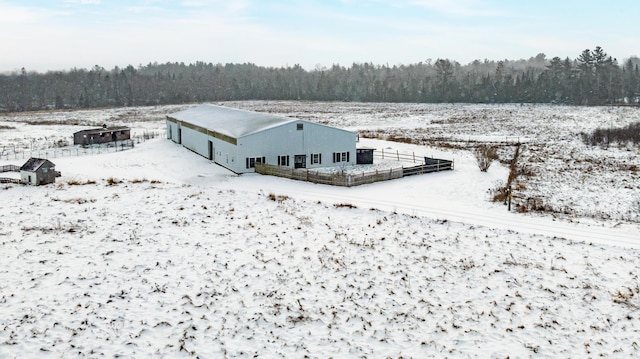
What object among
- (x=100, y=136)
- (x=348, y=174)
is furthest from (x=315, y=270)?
(x=100, y=136)

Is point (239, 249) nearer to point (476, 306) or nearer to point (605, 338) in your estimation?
point (476, 306)

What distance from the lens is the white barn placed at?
38.3 metres

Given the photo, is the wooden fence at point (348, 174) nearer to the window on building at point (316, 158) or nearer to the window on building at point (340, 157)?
the window on building at point (316, 158)

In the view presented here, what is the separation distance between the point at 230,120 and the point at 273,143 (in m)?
9.02

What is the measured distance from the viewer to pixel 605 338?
14094 millimetres

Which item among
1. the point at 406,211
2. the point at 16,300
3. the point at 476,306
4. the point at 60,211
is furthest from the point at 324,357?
the point at 60,211

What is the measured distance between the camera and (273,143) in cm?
3912

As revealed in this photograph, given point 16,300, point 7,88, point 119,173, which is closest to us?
point 16,300

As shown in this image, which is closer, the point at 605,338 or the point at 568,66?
the point at 605,338

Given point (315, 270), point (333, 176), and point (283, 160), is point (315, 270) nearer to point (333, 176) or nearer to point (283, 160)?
point (333, 176)

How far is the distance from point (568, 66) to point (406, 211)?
119m

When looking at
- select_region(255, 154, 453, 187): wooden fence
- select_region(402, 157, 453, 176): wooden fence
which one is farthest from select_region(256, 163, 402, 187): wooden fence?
select_region(402, 157, 453, 176): wooden fence

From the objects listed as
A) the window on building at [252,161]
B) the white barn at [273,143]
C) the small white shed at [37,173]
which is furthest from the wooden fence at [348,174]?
the small white shed at [37,173]

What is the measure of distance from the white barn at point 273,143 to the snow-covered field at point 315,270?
463 cm
